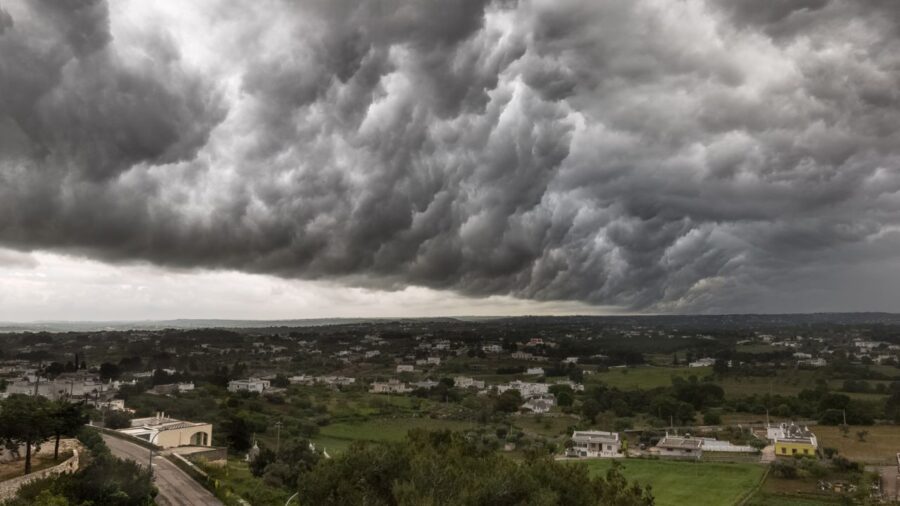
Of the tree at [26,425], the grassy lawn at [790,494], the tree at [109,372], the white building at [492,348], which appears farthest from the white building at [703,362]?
the tree at [26,425]

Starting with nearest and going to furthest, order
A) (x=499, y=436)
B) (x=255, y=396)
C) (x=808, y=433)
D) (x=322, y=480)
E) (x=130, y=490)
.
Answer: (x=322, y=480), (x=130, y=490), (x=808, y=433), (x=499, y=436), (x=255, y=396)

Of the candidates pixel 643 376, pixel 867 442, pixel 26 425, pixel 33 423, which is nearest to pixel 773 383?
pixel 643 376

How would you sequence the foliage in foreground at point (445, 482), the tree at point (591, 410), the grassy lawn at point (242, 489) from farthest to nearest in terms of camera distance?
the tree at point (591, 410) < the grassy lawn at point (242, 489) < the foliage in foreground at point (445, 482)

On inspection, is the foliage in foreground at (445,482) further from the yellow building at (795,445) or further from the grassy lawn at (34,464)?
the yellow building at (795,445)

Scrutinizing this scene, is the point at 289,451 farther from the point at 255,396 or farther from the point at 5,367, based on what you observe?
the point at 5,367

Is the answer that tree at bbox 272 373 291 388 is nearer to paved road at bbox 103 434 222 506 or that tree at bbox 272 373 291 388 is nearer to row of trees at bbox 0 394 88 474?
paved road at bbox 103 434 222 506

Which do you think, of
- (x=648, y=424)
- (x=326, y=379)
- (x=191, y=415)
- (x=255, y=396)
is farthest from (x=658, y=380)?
(x=191, y=415)

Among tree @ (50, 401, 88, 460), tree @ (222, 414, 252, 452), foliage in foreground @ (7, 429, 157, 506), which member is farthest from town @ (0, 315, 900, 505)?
foliage in foreground @ (7, 429, 157, 506)
